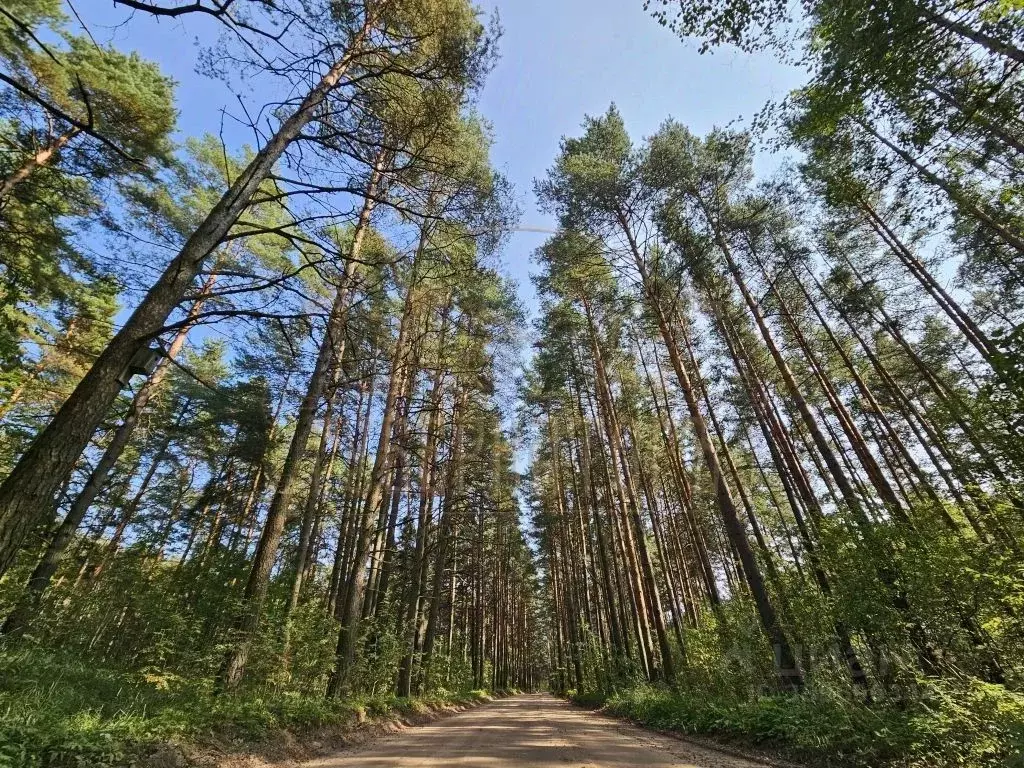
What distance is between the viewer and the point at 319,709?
6707 millimetres

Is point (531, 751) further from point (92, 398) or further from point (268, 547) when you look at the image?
point (92, 398)

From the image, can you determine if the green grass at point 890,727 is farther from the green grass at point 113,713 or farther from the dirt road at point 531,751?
the green grass at point 113,713

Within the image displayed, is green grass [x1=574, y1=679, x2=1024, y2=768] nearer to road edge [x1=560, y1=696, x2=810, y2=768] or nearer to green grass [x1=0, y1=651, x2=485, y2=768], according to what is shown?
road edge [x1=560, y1=696, x2=810, y2=768]

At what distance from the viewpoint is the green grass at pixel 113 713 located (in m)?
3.34

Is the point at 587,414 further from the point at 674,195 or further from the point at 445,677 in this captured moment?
the point at 445,677

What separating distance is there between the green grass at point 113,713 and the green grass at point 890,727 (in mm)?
6430

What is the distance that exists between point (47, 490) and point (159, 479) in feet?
61.6

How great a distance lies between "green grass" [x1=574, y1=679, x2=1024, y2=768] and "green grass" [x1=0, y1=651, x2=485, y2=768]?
21.1ft

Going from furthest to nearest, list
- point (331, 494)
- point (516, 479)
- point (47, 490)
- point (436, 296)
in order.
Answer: point (516, 479) < point (331, 494) < point (436, 296) < point (47, 490)

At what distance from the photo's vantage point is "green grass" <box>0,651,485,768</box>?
11.0 feet

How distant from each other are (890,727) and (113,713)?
822 centimetres

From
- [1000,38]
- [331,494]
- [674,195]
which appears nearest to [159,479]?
[331,494]

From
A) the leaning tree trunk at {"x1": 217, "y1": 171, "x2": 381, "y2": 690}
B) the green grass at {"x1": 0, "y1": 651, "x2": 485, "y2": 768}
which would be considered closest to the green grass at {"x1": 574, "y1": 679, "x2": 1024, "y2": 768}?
the green grass at {"x1": 0, "y1": 651, "x2": 485, "y2": 768}

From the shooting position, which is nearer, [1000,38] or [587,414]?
[1000,38]
